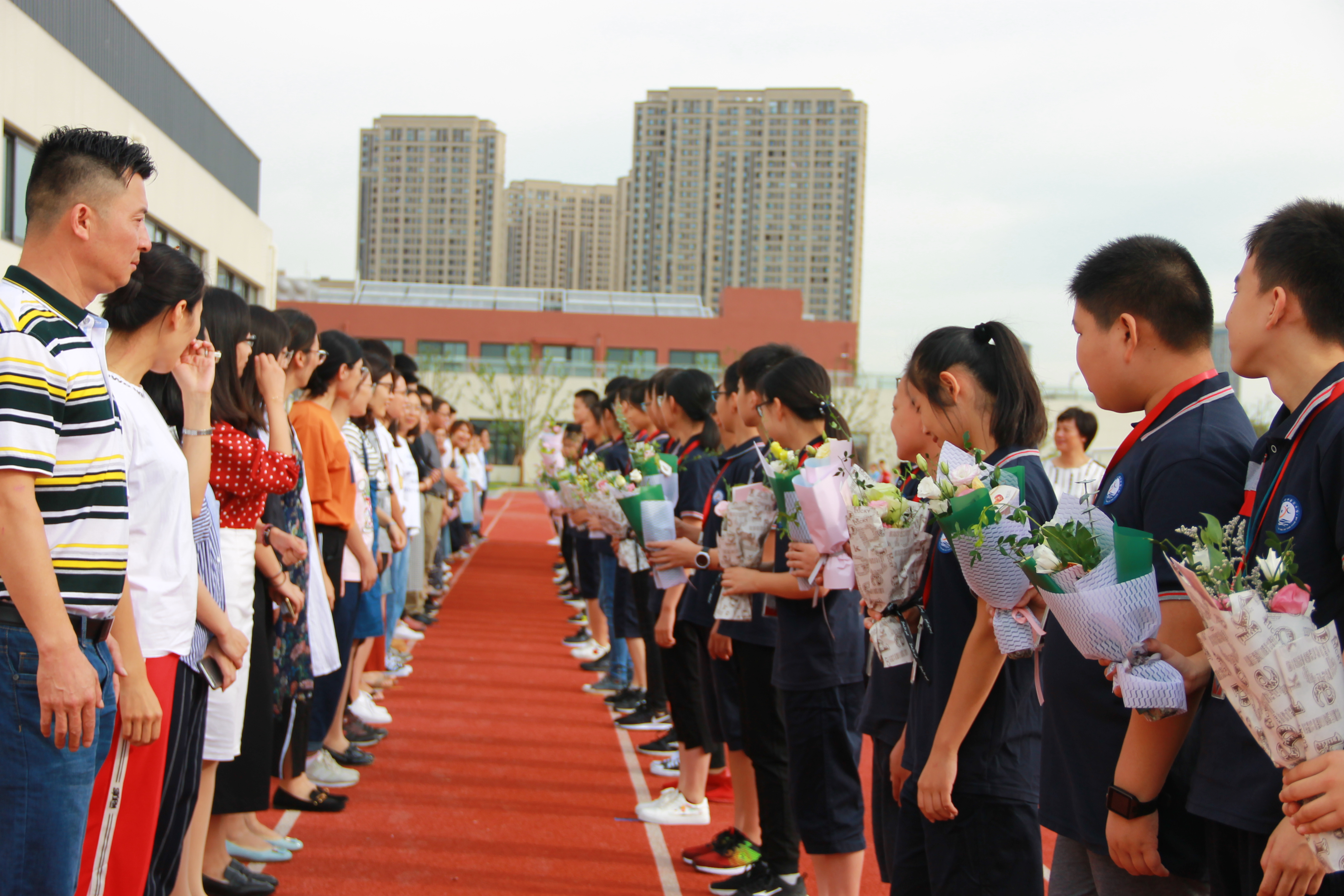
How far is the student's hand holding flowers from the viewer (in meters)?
4.76

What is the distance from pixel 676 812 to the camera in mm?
5094

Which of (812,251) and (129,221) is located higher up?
(812,251)

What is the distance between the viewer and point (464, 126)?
99250mm

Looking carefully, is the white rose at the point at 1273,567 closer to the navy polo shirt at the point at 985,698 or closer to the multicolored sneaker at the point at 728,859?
the navy polo shirt at the point at 985,698

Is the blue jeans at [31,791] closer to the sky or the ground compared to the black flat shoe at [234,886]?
closer to the sky

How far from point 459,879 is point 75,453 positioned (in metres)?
2.74

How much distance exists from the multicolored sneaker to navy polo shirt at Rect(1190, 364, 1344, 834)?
2868mm

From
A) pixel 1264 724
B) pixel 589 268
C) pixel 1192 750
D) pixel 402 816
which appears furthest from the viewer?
pixel 589 268

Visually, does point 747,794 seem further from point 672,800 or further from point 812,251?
point 812,251

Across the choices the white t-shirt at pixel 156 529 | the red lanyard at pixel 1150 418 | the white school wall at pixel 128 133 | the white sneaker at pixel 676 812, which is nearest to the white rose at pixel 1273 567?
the red lanyard at pixel 1150 418

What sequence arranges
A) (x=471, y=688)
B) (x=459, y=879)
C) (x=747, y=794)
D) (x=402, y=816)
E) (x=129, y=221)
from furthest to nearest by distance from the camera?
1. (x=471, y=688)
2. (x=402, y=816)
3. (x=747, y=794)
4. (x=459, y=879)
5. (x=129, y=221)

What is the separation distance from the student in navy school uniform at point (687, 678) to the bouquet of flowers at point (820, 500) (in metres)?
1.52

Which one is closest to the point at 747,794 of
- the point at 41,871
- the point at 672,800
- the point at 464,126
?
the point at 672,800

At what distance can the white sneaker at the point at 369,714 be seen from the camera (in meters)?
6.64
